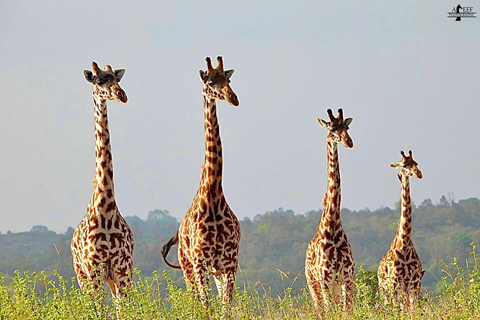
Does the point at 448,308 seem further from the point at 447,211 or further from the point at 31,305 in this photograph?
the point at 447,211

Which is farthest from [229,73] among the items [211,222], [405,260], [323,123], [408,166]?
[405,260]

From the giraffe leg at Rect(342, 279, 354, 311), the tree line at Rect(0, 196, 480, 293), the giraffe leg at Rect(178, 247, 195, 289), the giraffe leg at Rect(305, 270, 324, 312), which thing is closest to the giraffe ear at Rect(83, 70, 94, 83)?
the giraffe leg at Rect(178, 247, 195, 289)

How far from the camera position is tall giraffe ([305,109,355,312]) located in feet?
31.5

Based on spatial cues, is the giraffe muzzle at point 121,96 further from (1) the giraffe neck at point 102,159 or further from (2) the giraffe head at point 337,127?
(2) the giraffe head at point 337,127

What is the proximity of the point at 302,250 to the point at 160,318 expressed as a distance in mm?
28239

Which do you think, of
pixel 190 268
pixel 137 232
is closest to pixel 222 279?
pixel 190 268

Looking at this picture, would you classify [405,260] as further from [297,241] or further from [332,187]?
[297,241]

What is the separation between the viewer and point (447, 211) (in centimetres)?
4522

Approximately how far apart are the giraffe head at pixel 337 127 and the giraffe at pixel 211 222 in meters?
1.46

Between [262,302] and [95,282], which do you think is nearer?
[95,282]

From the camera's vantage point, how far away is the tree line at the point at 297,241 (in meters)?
34.3

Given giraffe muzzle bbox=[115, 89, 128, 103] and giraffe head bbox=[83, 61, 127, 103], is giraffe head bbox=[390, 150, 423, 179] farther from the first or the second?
giraffe muzzle bbox=[115, 89, 128, 103]

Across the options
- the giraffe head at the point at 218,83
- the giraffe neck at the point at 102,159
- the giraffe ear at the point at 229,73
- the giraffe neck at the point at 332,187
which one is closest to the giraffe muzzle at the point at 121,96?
the giraffe neck at the point at 102,159

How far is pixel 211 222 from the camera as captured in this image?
28.0 feet
